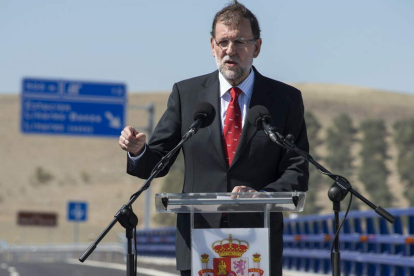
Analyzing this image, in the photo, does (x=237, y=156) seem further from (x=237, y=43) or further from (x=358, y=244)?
(x=358, y=244)

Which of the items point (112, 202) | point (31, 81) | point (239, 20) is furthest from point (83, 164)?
point (239, 20)

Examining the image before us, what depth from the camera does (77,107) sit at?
125ft

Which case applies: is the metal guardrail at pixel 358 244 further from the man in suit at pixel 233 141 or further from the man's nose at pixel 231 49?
the man's nose at pixel 231 49

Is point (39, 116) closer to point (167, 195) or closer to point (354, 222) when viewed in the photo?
point (354, 222)

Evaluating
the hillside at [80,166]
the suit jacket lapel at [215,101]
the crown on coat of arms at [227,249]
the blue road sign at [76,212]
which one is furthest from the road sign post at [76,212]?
the crown on coat of arms at [227,249]

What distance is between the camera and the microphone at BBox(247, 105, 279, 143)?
5.56m

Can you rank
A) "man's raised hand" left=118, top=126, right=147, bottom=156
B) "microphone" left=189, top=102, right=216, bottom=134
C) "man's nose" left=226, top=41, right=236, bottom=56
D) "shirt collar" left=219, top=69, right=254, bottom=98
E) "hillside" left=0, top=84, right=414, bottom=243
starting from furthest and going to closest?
"hillside" left=0, top=84, right=414, bottom=243
"shirt collar" left=219, top=69, right=254, bottom=98
"man's nose" left=226, top=41, right=236, bottom=56
"microphone" left=189, top=102, right=216, bottom=134
"man's raised hand" left=118, top=126, right=147, bottom=156

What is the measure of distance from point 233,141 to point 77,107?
1285 inches

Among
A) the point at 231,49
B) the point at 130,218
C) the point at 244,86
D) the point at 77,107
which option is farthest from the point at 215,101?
the point at 77,107

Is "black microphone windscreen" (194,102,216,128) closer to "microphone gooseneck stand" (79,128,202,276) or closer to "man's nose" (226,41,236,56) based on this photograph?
"microphone gooseneck stand" (79,128,202,276)

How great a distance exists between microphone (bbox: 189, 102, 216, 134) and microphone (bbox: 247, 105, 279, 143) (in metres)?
0.22

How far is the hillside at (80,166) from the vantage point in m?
90.7

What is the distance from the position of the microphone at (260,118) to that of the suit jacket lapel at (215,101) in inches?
9.1

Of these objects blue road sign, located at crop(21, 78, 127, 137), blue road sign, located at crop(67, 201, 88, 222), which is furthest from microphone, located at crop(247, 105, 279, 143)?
Answer: blue road sign, located at crop(67, 201, 88, 222)
